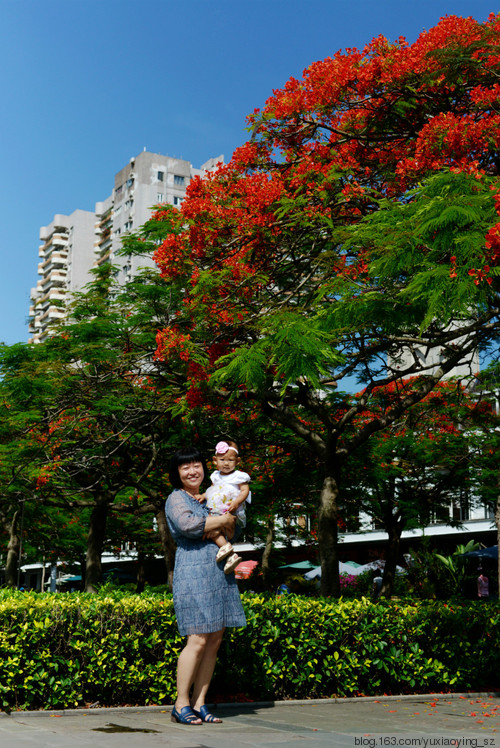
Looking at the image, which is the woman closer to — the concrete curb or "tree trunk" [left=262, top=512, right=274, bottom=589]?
the concrete curb

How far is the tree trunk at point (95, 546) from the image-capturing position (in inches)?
810

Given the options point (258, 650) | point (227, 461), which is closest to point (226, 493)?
point (227, 461)

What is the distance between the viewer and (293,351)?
8445 millimetres

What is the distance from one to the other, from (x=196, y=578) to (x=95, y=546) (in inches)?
639

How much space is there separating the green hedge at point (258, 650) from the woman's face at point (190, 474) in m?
1.50

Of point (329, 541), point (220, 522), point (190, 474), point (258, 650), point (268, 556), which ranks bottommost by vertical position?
point (268, 556)

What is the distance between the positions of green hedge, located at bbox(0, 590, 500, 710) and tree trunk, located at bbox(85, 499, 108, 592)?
1345 centimetres

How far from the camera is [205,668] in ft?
19.1

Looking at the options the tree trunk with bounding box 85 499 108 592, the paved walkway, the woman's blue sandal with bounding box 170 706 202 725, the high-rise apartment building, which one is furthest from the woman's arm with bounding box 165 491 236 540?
the high-rise apartment building

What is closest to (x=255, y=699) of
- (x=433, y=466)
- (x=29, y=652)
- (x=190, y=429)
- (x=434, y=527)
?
(x=29, y=652)

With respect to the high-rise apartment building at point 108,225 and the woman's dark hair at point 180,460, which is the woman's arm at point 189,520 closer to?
the woman's dark hair at point 180,460

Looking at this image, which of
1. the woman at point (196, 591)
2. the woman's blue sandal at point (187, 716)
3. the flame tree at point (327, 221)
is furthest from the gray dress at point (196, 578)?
the flame tree at point (327, 221)

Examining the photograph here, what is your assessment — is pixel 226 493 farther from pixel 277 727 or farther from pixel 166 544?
pixel 166 544

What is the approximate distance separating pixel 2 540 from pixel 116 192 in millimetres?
62864
